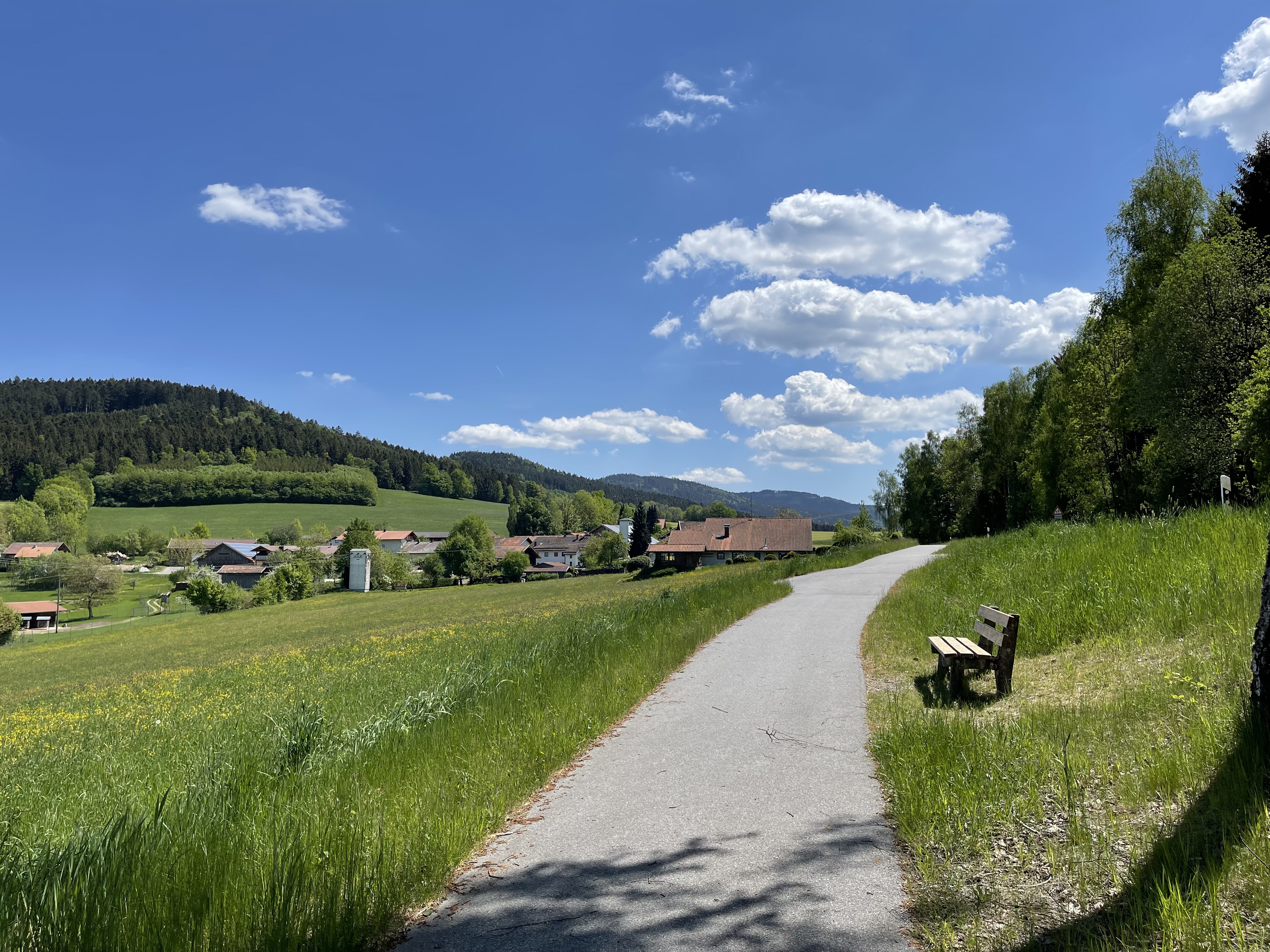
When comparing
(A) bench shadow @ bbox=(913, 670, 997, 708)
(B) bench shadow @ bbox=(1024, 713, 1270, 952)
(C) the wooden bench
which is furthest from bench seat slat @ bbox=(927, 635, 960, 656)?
(B) bench shadow @ bbox=(1024, 713, 1270, 952)

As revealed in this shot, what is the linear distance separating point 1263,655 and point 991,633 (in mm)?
3723

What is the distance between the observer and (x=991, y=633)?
7691 millimetres

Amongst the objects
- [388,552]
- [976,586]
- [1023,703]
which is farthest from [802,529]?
[1023,703]

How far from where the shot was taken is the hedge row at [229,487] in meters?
148

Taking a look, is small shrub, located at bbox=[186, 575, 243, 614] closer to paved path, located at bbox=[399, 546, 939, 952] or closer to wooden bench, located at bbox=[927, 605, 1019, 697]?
paved path, located at bbox=[399, 546, 939, 952]

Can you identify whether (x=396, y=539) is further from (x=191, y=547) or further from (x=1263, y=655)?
(x=1263, y=655)

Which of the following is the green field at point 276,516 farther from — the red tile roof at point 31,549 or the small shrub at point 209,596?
the small shrub at point 209,596

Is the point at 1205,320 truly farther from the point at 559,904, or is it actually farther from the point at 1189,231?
the point at 559,904

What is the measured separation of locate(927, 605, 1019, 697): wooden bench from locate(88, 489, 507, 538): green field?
13978 cm

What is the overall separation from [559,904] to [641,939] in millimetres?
583

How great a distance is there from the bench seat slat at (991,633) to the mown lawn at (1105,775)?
50cm

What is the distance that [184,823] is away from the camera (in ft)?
12.9

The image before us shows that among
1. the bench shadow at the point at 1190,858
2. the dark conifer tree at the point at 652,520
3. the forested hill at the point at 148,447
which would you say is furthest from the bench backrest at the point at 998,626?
the forested hill at the point at 148,447

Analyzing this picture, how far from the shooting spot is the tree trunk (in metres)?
3.96
